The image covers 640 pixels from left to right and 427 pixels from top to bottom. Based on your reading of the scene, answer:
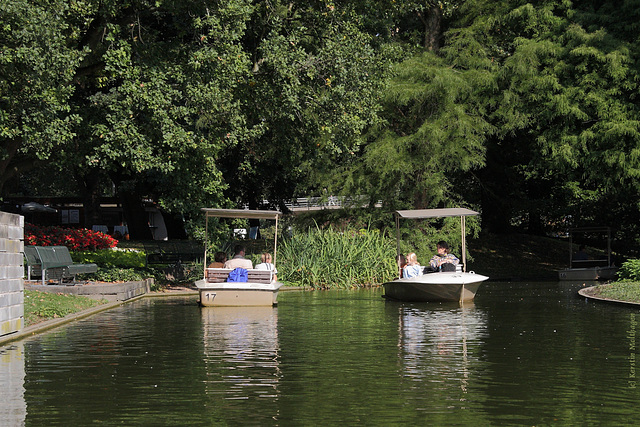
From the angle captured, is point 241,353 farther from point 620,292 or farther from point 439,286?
point 620,292

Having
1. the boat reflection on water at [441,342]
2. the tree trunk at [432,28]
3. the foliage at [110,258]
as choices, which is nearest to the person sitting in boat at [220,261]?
the boat reflection on water at [441,342]

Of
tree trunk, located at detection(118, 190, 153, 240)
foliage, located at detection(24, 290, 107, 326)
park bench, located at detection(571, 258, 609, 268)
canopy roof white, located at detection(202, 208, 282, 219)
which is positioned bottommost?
foliage, located at detection(24, 290, 107, 326)

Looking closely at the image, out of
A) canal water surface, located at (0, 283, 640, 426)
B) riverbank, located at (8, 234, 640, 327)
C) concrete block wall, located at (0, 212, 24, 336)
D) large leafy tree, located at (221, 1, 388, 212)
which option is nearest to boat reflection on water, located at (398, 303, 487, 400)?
canal water surface, located at (0, 283, 640, 426)

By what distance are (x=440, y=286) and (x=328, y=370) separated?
42.4ft

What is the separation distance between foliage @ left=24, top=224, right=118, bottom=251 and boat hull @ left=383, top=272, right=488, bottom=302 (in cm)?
1315

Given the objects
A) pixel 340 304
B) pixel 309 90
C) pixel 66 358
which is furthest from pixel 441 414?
pixel 309 90

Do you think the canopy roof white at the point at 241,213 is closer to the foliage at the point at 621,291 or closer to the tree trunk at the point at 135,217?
the foliage at the point at 621,291

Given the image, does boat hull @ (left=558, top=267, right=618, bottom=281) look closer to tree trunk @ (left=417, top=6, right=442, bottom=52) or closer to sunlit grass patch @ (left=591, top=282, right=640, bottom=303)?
sunlit grass patch @ (left=591, top=282, right=640, bottom=303)

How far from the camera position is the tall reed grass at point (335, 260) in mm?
34656

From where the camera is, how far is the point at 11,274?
54.6 feet

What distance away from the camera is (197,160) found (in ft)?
97.6

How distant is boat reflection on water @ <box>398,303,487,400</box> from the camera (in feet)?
38.2

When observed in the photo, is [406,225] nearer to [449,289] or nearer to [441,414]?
[449,289]

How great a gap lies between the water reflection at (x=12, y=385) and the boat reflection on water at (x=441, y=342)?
4.49m
